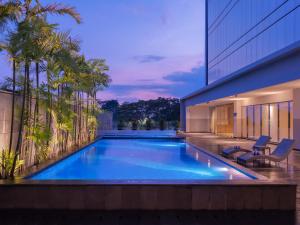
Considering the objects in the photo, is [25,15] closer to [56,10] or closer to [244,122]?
[56,10]

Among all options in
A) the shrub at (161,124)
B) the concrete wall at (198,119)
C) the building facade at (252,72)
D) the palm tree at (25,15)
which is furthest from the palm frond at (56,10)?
the shrub at (161,124)

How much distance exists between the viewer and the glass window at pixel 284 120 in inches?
627

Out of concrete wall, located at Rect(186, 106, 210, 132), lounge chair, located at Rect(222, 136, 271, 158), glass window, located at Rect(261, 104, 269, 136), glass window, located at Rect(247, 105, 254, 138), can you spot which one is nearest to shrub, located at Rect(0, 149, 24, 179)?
lounge chair, located at Rect(222, 136, 271, 158)

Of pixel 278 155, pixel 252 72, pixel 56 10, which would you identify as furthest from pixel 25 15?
pixel 252 72

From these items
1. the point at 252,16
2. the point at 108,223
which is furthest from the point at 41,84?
the point at 252,16

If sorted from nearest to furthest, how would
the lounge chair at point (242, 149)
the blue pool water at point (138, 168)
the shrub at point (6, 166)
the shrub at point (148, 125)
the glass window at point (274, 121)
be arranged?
the shrub at point (6, 166), the blue pool water at point (138, 168), the lounge chair at point (242, 149), the glass window at point (274, 121), the shrub at point (148, 125)

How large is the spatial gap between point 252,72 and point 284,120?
4.29 metres

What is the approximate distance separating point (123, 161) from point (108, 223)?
7.05 metres

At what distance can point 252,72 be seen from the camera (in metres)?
13.2

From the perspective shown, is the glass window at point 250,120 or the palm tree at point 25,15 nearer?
the palm tree at point 25,15

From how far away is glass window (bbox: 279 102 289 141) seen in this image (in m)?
15.9

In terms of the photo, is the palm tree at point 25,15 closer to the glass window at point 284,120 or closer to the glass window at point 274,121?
the glass window at point 284,120

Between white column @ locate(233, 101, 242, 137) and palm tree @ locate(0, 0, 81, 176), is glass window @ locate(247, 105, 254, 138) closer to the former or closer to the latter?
white column @ locate(233, 101, 242, 137)

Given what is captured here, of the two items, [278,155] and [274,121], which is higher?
[274,121]
